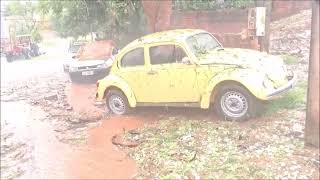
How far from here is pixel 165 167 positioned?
700cm

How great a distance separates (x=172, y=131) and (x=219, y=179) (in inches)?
87.1

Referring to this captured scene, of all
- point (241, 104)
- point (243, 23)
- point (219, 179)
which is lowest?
point (219, 179)

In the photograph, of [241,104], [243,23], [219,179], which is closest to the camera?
[219,179]

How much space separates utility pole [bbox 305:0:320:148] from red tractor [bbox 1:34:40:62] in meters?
4.92

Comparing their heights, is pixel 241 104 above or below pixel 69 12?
below

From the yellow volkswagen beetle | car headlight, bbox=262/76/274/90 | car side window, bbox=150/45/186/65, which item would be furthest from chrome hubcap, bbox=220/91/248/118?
car side window, bbox=150/45/186/65

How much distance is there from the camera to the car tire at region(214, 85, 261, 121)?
8.24m

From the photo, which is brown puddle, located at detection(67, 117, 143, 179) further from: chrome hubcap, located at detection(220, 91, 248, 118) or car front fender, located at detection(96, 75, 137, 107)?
chrome hubcap, located at detection(220, 91, 248, 118)

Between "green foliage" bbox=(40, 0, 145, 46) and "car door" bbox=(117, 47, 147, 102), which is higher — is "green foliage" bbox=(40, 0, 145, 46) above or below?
above

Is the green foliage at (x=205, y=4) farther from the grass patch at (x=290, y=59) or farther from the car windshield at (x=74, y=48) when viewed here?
the car windshield at (x=74, y=48)

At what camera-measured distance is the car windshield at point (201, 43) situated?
9.00 meters

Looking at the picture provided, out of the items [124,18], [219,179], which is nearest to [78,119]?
[219,179]

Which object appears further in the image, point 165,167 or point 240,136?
point 240,136

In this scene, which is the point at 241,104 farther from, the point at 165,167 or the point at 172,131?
the point at 165,167
